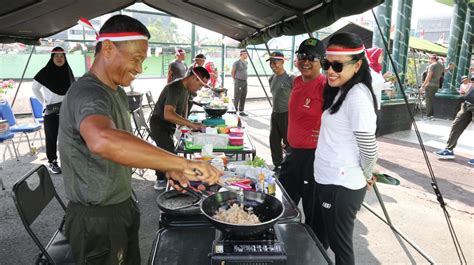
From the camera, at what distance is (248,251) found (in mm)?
1376

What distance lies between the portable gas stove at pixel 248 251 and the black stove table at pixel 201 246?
0.15 meters

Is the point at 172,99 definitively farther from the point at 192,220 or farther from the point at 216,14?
the point at 192,220

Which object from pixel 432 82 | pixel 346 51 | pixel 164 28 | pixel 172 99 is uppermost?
pixel 164 28

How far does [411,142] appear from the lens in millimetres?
7312

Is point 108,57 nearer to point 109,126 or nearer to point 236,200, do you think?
point 109,126

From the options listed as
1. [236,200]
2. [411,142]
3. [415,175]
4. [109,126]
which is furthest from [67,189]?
[411,142]

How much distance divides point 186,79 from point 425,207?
133 inches

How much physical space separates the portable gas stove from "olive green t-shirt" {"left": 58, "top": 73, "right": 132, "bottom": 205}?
0.56m

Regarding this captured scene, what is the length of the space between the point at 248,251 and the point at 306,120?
170cm

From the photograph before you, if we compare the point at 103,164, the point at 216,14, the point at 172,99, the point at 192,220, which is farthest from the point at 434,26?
the point at 103,164

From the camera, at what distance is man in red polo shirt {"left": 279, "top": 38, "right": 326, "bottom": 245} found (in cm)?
279

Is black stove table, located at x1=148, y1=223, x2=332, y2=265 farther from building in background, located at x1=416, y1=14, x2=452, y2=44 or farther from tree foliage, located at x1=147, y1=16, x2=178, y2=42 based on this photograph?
building in background, located at x1=416, y1=14, x2=452, y2=44

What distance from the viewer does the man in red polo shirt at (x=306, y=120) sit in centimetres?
279

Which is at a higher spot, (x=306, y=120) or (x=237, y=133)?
(x=306, y=120)
